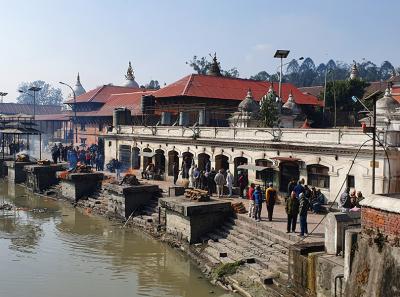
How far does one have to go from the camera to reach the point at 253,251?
14805 millimetres

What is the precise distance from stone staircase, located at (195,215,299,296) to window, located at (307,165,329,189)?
462 centimetres

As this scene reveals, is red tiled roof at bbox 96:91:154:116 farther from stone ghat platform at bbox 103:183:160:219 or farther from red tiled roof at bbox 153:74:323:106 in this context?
stone ghat platform at bbox 103:183:160:219

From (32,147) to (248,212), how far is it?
4746 cm

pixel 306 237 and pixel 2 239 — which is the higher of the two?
pixel 306 237

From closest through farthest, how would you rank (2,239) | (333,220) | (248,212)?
(333,220)
(248,212)
(2,239)

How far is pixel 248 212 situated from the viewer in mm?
17953

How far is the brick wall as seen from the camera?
8.34 m

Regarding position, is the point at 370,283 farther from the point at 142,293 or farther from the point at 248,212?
the point at 248,212

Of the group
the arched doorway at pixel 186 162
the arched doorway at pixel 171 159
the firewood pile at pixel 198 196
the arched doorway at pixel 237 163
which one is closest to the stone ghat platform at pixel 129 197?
the firewood pile at pixel 198 196

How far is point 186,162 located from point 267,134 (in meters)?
6.99

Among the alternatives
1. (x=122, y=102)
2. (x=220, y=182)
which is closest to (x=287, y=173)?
(x=220, y=182)

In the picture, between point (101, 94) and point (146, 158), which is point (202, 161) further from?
point (101, 94)

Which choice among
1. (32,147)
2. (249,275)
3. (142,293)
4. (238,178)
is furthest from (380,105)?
(32,147)

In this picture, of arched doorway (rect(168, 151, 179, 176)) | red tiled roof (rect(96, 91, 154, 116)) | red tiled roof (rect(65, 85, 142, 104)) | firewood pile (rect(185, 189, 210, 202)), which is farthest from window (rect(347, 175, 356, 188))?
red tiled roof (rect(65, 85, 142, 104))
